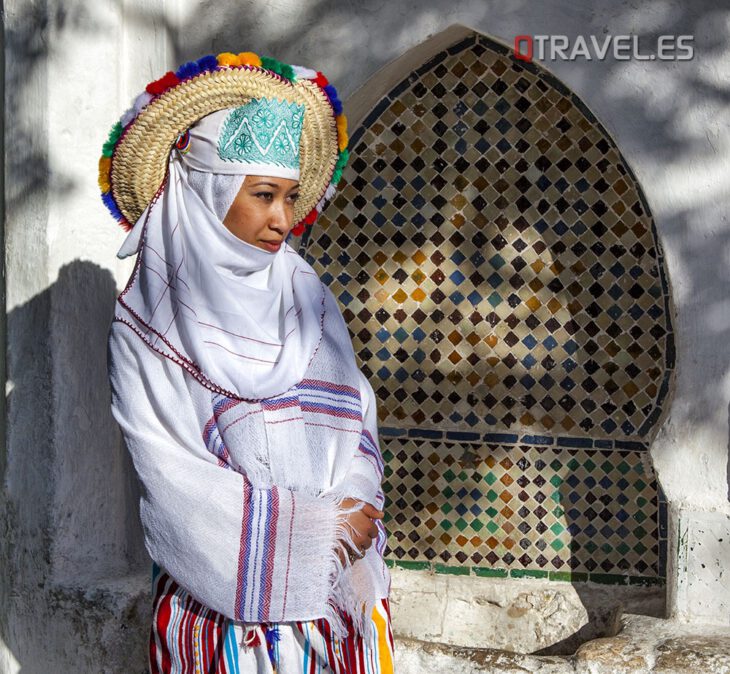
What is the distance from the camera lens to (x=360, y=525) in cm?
263

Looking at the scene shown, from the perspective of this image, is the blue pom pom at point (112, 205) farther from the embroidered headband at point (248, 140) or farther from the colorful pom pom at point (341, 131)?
the colorful pom pom at point (341, 131)

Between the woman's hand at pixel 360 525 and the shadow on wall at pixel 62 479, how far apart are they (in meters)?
1.11

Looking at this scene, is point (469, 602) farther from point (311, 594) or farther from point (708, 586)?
point (311, 594)

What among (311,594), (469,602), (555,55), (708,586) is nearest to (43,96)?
(555,55)

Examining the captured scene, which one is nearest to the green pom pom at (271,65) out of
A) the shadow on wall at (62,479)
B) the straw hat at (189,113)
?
the straw hat at (189,113)

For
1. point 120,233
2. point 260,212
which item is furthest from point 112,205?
point 120,233

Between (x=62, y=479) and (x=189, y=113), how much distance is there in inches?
57.0

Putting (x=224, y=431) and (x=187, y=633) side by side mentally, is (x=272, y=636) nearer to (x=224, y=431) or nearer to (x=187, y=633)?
(x=187, y=633)

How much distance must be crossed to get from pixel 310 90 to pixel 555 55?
101 centimetres

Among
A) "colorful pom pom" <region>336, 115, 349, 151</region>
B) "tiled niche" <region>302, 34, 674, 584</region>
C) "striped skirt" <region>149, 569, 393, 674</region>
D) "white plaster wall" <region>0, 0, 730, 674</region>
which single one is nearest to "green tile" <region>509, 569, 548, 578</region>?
"tiled niche" <region>302, 34, 674, 584</region>

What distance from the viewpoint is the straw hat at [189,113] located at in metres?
2.60

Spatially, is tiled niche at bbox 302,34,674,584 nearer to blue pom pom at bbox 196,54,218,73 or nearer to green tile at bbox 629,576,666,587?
green tile at bbox 629,576,666,587

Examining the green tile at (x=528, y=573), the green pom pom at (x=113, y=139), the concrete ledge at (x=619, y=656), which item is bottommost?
the concrete ledge at (x=619, y=656)

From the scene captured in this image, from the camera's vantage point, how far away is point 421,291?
12.7 feet
